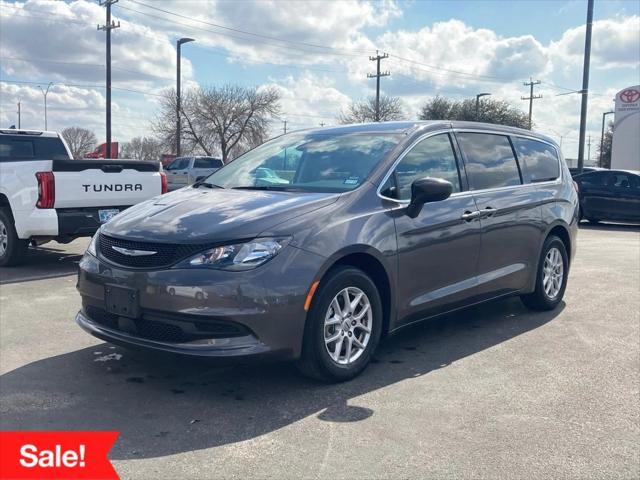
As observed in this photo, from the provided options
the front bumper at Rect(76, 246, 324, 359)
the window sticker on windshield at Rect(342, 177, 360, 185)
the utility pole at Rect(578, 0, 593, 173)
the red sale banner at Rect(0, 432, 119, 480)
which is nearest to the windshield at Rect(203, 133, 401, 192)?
the window sticker on windshield at Rect(342, 177, 360, 185)

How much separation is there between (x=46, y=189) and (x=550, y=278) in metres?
5.93

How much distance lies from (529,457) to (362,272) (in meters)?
1.56

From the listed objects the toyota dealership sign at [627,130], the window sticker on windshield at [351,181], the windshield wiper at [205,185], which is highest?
the toyota dealership sign at [627,130]

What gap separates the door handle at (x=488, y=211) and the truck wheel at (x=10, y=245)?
241 inches

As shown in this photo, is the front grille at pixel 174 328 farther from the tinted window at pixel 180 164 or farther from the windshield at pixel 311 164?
the tinted window at pixel 180 164

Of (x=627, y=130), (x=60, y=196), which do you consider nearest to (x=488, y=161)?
(x=60, y=196)

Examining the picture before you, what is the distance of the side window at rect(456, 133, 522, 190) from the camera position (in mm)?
5441

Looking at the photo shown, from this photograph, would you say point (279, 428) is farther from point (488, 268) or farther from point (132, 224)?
point (488, 268)

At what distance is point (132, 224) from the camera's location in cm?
425

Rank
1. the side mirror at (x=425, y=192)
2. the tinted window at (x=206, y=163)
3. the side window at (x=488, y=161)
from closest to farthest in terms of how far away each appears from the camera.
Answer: the side mirror at (x=425, y=192), the side window at (x=488, y=161), the tinted window at (x=206, y=163)

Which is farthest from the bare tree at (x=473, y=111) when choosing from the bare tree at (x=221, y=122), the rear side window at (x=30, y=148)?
the rear side window at (x=30, y=148)

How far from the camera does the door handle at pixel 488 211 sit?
5327 millimetres

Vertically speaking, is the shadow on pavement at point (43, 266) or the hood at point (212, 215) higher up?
the hood at point (212, 215)

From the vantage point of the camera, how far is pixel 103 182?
848 cm
